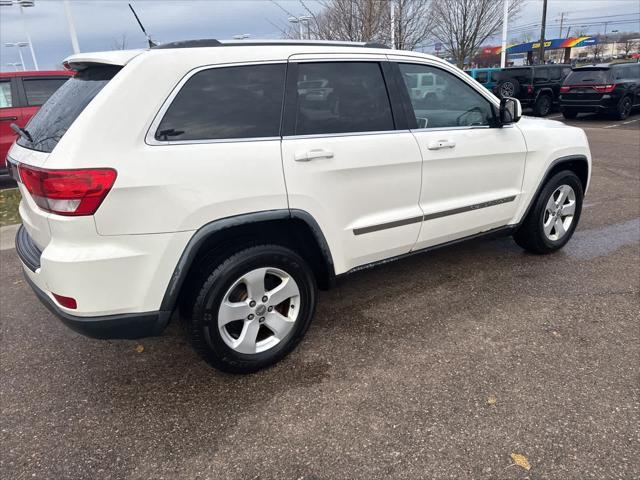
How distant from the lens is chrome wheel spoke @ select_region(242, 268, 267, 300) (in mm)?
2668

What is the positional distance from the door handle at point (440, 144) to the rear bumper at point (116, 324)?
6.53ft

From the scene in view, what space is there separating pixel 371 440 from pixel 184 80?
199cm

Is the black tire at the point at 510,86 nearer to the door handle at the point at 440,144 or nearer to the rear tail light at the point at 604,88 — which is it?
the rear tail light at the point at 604,88

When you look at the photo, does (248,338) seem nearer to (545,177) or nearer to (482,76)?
(545,177)

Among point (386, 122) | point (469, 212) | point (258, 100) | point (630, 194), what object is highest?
point (258, 100)

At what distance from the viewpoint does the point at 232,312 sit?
8.75 ft

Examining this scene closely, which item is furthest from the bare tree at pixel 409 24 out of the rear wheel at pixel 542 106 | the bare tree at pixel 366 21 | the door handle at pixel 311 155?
the door handle at pixel 311 155

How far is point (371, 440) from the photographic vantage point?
2326 mm

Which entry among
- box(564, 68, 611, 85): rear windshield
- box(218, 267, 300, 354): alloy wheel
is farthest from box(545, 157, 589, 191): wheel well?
box(564, 68, 611, 85): rear windshield

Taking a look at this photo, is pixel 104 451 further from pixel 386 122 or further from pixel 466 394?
pixel 386 122

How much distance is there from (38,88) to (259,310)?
7163 millimetres

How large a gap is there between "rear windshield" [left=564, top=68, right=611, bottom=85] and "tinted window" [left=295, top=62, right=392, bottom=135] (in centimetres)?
1408

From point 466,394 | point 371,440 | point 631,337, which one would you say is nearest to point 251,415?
point 371,440

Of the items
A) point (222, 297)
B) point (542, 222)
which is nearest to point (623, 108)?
point (542, 222)
